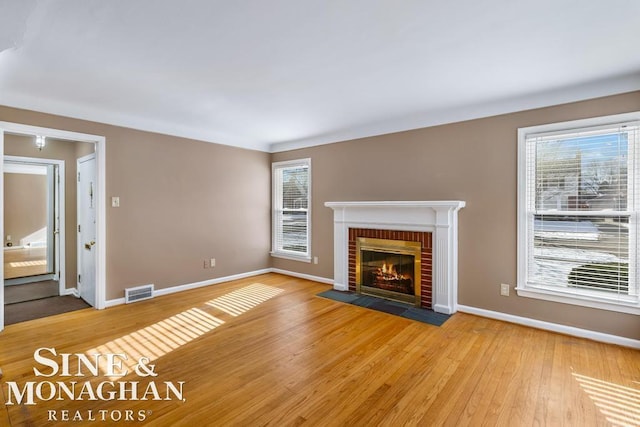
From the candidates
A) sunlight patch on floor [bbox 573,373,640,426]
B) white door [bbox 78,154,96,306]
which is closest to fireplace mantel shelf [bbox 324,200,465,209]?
sunlight patch on floor [bbox 573,373,640,426]

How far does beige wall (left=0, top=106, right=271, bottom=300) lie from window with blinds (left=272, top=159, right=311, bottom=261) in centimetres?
20

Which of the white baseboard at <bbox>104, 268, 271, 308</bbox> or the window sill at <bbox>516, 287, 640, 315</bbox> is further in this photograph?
the white baseboard at <bbox>104, 268, 271, 308</bbox>

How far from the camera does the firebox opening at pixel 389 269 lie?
417cm

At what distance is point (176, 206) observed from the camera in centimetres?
472

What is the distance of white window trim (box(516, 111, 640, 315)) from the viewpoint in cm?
293

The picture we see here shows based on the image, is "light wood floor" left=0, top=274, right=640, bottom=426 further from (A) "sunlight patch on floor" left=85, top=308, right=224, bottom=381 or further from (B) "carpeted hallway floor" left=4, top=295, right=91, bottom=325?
(B) "carpeted hallway floor" left=4, top=295, right=91, bottom=325

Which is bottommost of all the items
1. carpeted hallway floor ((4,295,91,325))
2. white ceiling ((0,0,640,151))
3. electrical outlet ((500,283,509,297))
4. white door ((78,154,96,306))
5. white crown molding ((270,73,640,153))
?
carpeted hallway floor ((4,295,91,325))

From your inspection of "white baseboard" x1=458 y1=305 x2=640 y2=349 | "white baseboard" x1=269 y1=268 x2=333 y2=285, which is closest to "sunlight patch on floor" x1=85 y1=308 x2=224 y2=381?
"white baseboard" x1=269 y1=268 x2=333 y2=285

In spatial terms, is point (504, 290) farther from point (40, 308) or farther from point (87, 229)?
point (40, 308)

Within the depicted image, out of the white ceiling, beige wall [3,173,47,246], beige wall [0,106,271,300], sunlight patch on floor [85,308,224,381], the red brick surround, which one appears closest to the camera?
the white ceiling

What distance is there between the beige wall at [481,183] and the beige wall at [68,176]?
175 inches

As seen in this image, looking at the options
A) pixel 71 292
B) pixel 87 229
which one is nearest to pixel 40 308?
pixel 71 292

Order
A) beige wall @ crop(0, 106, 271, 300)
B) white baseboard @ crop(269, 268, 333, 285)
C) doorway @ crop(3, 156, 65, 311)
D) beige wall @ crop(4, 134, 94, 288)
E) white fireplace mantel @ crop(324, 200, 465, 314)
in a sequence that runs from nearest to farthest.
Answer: white fireplace mantel @ crop(324, 200, 465, 314)
beige wall @ crop(0, 106, 271, 300)
beige wall @ crop(4, 134, 94, 288)
doorway @ crop(3, 156, 65, 311)
white baseboard @ crop(269, 268, 333, 285)

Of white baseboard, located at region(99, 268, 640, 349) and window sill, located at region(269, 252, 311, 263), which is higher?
window sill, located at region(269, 252, 311, 263)
